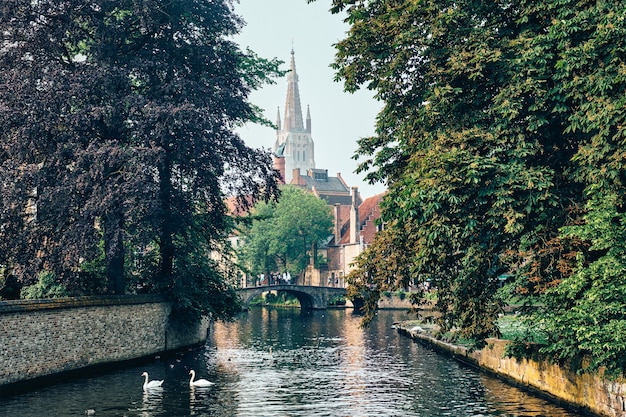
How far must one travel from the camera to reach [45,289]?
30562mm

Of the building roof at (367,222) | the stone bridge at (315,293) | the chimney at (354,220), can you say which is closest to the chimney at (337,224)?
the building roof at (367,222)

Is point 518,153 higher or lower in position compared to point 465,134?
lower

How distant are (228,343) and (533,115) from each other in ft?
92.5

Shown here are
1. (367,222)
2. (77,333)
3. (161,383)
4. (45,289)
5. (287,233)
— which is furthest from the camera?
(367,222)

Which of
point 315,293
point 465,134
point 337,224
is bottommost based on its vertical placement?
point 315,293

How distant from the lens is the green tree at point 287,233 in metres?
98.1

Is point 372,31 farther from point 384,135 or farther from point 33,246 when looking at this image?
point 33,246

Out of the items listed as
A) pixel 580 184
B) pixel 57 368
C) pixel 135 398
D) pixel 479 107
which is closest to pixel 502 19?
pixel 479 107

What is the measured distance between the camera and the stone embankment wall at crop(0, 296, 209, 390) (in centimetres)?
2562

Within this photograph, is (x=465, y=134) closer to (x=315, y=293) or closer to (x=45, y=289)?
(x=45, y=289)

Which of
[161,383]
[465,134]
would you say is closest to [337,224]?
[161,383]

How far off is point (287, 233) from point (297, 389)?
7194cm

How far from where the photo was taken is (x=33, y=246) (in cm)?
3186

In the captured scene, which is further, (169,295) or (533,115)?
(169,295)
